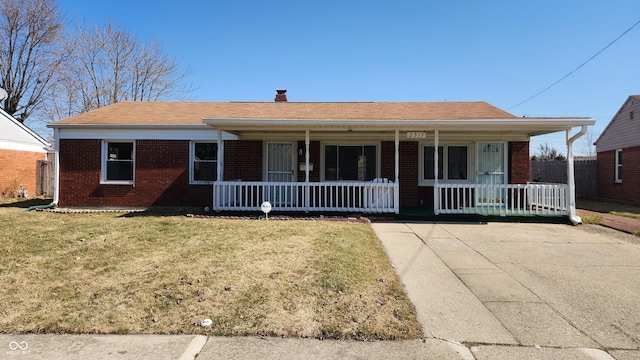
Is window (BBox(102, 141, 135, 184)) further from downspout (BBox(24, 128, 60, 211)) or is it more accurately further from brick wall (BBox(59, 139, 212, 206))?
downspout (BBox(24, 128, 60, 211))

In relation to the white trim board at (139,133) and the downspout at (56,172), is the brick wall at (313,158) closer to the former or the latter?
the white trim board at (139,133)

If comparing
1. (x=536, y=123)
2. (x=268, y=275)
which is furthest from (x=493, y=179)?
(x=268, y=275)

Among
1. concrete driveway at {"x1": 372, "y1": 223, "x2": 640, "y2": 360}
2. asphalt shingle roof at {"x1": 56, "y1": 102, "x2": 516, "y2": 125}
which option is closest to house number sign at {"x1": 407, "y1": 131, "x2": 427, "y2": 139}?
A: asphalt shingle roof at {"x1": 56, "y1": 102, "x2": 516, "y2": 125}

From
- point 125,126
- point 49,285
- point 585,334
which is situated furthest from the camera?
point 125,126

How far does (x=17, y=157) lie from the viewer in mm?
17328

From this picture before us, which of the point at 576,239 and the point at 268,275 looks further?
the point at 576,239

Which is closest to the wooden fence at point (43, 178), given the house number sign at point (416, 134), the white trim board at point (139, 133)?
the white trim board at point (139, 133)

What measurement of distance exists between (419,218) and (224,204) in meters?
5.69

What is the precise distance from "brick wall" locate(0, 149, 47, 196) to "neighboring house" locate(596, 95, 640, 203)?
27.6m

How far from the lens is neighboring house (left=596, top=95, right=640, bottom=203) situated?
15586 millimetres

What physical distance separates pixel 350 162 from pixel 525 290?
26.9 ft

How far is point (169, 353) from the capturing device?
315 centimetres

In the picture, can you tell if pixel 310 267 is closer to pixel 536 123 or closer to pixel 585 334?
pixel 585 334

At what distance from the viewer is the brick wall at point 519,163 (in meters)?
12.0
